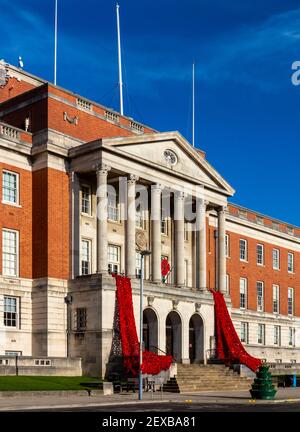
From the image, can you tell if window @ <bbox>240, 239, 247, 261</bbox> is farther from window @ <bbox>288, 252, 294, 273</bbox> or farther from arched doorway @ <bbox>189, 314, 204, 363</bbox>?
arched doorway @ <bbox>189, 314, 204, 363</bbox>

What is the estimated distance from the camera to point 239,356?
181 feet

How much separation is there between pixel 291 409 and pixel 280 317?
47.2m

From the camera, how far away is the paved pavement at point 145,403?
31484mm

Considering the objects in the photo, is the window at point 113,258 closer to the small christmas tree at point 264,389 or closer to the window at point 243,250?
the small christmas tree at point 264,389

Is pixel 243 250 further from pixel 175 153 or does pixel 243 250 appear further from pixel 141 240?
pixel 141 240

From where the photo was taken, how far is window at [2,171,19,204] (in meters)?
49.4

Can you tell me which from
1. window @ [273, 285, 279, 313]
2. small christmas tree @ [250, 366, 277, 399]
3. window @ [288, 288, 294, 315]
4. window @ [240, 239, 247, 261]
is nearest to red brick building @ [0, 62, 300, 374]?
small christmas tree @ [250, 366, 277, 399]

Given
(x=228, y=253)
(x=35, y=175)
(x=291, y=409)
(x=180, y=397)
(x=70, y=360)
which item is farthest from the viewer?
(x=228, y=253)

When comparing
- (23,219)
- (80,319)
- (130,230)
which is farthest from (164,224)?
(23,219)

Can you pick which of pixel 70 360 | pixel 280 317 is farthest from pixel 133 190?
pixel 280 317

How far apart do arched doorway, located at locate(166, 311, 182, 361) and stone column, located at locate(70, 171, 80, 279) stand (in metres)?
8.42

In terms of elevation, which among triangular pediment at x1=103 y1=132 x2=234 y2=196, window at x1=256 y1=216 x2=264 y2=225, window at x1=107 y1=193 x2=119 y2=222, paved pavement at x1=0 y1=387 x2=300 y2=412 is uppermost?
triangular pediment at x1=103 y1=132 x2=234 y2=196

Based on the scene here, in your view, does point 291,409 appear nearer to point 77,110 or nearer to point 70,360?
point 70,360

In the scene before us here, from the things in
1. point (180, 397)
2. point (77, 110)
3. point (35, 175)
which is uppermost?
point (77, 110)
